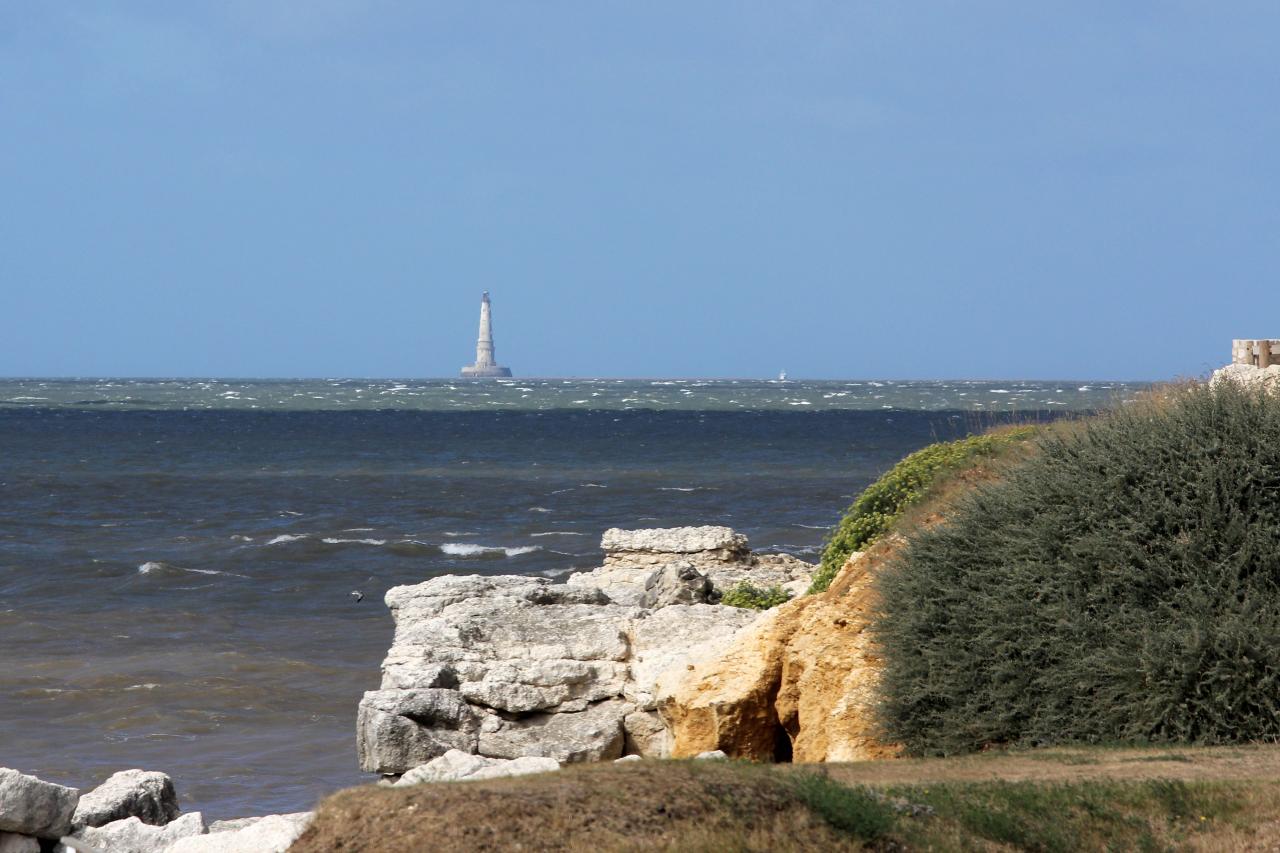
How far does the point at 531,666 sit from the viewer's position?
12.7 m

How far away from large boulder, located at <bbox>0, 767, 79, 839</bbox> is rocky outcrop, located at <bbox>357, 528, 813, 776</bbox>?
9.50 ft

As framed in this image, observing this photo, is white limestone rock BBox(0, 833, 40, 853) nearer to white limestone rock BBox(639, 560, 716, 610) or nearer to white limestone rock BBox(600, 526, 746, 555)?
white limestone rock BBox(639, 560, 716, 610)

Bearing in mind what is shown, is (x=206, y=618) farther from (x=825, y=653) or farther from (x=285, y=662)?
(x=825, y=653)

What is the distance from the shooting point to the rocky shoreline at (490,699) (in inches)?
362

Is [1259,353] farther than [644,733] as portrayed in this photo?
Yes

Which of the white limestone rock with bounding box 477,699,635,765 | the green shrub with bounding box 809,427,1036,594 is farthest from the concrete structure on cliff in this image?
the white limestone rock with bounding box 477,699,635,765

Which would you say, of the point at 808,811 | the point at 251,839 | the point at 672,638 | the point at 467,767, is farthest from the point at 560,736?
the point at 808,811

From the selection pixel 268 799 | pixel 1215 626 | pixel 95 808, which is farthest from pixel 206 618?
pixel 1215 626

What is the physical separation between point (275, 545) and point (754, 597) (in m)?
19.0

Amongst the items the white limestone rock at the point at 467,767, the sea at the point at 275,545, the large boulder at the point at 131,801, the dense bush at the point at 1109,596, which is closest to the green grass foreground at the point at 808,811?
the dense bush at the point at 1109,596

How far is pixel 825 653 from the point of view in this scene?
11523 millimetres

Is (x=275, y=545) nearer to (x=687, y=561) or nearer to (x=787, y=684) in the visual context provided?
(x=687, y=561)

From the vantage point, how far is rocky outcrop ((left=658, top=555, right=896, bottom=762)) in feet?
37.0

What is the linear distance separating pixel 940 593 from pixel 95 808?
6230 mm
